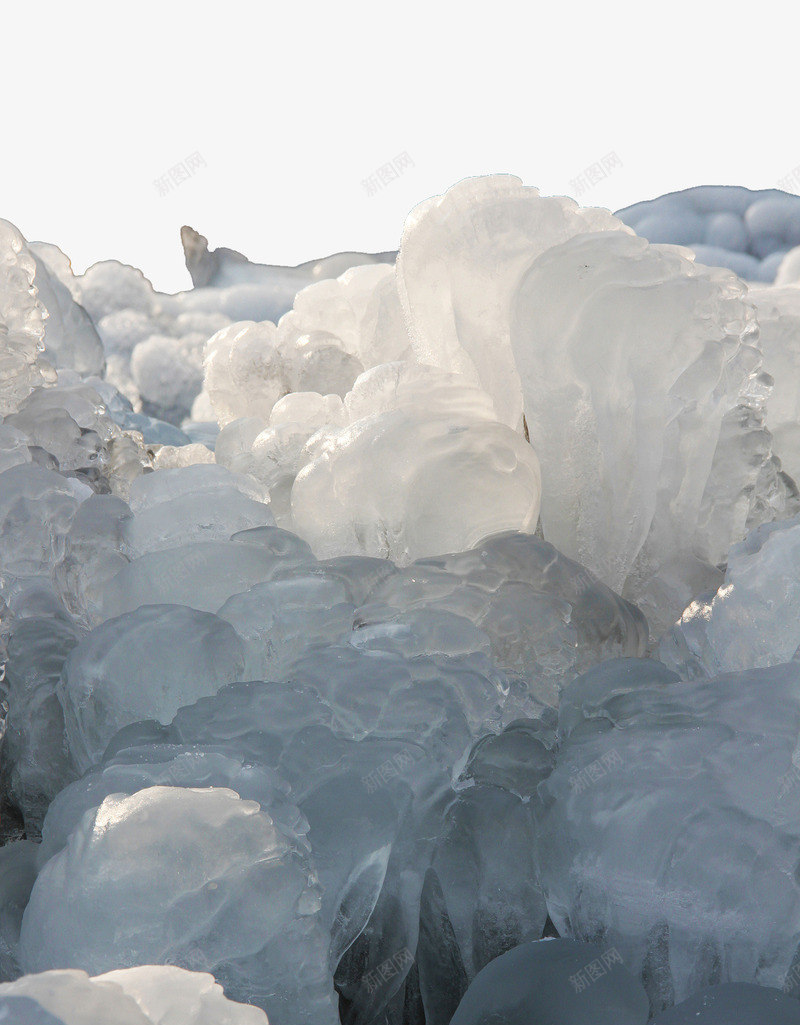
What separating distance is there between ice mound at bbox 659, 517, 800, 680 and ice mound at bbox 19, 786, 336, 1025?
65 centimetres

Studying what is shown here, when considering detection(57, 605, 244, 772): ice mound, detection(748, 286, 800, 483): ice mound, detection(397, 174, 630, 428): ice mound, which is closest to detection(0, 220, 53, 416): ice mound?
detection(397, 174, 630, 428): ice mound

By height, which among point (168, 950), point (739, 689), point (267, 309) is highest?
point (168, 950)

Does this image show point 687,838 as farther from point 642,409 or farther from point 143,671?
point 642,409

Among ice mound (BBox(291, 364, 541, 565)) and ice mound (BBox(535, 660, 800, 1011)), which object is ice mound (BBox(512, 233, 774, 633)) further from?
ice mound (BBox(535, 660, 800, 1011))

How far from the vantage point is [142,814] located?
0.88 m

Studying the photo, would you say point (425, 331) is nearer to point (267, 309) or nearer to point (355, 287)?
point (355, 287)

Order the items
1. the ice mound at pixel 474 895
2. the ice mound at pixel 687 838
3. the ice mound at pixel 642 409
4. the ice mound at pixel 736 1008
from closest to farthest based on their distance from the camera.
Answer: the ice mound at pixel 736 1008
the ice mound at pixel 687 838
the ice mound at pixel 474 895
the ice mound at pixel 642 409

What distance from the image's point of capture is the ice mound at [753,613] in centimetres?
126

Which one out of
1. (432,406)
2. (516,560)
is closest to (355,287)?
(432,406)

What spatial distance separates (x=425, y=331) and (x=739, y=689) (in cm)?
110

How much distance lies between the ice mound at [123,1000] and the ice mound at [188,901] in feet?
0.42

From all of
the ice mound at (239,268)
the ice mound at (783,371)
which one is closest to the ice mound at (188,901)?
the ice mound at (783,371)

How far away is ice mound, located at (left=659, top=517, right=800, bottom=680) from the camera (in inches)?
49.6

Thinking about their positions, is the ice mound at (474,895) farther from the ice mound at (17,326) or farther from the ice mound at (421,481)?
the ice mound at (17,326)
